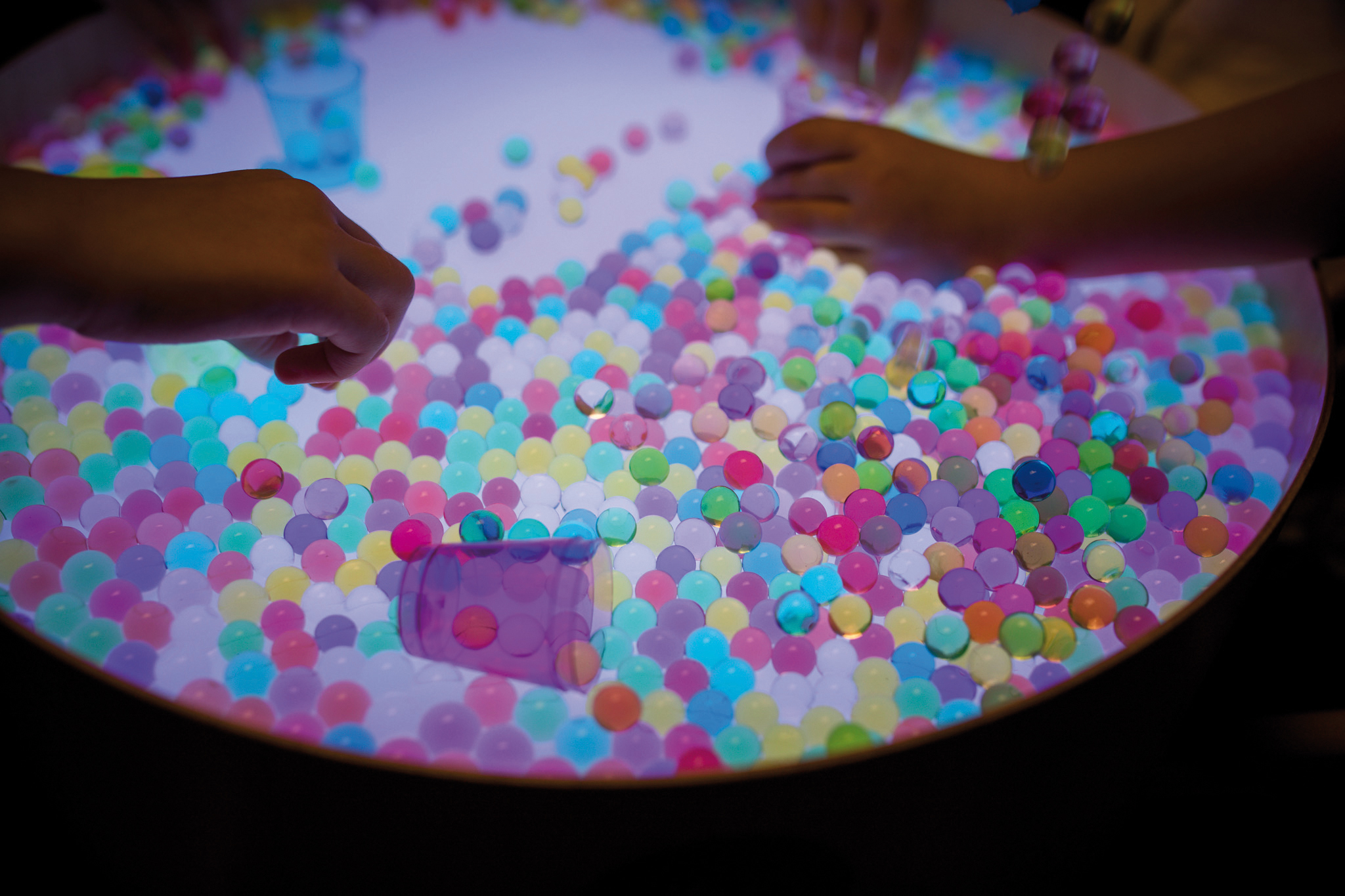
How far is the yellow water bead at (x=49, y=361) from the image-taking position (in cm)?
84

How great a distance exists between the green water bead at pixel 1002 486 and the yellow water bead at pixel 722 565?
237 millimetres

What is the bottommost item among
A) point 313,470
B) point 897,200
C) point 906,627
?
point 313,470

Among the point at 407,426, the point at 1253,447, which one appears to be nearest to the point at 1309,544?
the point at 1253,447

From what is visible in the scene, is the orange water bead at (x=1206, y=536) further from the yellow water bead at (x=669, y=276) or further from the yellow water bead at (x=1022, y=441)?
the yellow water bead at (x=669, y=276)

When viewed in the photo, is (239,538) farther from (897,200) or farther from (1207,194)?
(1207,194)

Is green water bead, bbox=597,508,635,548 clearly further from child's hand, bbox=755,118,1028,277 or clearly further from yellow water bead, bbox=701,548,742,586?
child's hand, bbox=755,118,1028,277

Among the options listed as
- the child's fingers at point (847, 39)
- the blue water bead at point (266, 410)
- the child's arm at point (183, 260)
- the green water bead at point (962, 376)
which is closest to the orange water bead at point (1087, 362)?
the green water bead at point (962, 376)

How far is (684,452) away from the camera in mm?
806

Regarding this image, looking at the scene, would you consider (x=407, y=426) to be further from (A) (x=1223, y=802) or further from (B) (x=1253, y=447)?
(A) (x=1223, y=802)

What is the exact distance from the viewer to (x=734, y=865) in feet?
2.01

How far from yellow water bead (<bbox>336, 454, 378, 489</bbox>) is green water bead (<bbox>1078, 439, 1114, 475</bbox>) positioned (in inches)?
25.0

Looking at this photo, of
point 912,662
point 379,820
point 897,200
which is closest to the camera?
point 379,820

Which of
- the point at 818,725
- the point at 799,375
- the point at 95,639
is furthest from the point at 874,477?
the point at 95,639

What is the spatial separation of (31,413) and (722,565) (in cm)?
63
